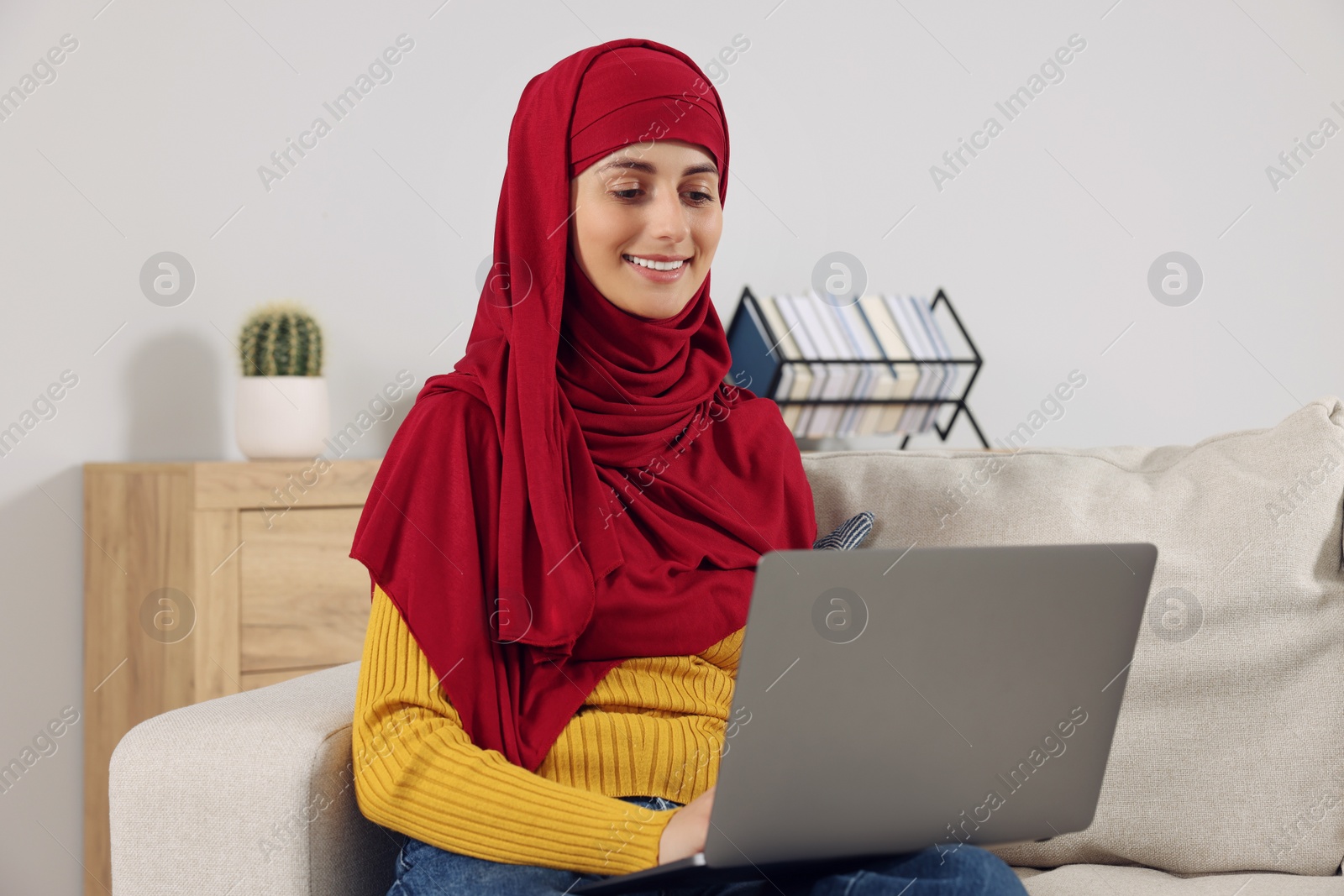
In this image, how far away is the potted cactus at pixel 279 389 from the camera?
1947 mm

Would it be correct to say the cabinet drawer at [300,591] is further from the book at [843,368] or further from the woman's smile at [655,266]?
the book at [843,368]

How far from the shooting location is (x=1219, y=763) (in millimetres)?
1188

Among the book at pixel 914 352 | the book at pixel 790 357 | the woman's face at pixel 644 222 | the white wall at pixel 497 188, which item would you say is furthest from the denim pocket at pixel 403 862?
the book at pixel 914 352

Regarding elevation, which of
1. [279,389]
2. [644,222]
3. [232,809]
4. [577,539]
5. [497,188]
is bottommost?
[232,809]

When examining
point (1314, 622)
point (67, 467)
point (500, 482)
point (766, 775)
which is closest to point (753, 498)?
point (500, 482)

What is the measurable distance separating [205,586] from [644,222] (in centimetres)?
113

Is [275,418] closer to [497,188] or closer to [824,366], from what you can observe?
[497,188]

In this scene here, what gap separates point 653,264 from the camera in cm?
115

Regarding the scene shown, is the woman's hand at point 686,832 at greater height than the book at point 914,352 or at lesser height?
lesser

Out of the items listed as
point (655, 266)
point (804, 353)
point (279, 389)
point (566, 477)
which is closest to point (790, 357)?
point (804, 353)

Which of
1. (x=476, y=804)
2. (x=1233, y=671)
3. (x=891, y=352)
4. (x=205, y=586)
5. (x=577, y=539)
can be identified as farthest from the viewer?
(x=891, y=352)

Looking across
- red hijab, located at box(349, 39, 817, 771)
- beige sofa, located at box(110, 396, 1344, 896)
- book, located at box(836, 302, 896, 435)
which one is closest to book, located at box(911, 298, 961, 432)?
book, located at box(836, 302, 896, 435)

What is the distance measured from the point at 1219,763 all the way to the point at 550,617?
31.4 inches

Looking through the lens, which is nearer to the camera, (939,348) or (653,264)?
(653,264)
